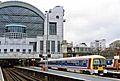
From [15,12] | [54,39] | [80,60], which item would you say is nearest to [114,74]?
[80,60]

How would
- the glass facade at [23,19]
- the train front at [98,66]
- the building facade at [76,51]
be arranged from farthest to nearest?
the glass facade at [23,19]
the building facade at [76,51]
the train front at [98,66]

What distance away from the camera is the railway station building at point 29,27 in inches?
5438

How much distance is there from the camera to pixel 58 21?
500ft

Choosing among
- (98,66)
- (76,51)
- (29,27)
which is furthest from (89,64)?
(29,27)

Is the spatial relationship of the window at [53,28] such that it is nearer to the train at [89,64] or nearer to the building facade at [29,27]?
the building facade at [29,27]

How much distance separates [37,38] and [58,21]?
17666mm

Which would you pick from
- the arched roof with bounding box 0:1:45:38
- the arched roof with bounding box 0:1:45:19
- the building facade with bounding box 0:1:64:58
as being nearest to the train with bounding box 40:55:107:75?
the building facade with bounding box 0:1:64:58

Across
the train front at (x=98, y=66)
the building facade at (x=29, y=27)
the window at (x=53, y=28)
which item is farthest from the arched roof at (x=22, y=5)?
the train front at (x=98, y=66)

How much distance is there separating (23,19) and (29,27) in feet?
17.3

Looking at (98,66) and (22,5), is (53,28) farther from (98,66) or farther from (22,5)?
(98,66)

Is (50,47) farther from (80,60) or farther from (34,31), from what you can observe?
(80,60)

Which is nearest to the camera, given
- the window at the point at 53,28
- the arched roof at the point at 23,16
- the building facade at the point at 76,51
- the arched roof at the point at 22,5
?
the building facade at the point at 76,51

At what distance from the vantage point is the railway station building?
13812 centimetres

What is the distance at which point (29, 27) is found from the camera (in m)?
148
